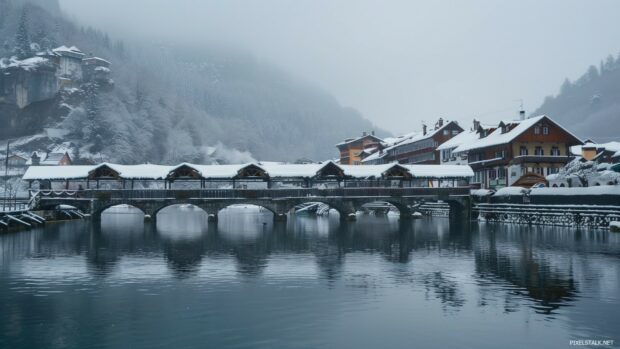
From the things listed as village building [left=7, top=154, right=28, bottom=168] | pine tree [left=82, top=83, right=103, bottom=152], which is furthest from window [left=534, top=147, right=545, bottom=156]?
village building [left=7, top=154, right=28, bottom=168]

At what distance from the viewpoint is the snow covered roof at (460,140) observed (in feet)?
310

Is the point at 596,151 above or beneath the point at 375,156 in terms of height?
beneath

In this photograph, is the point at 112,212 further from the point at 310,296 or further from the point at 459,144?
the point at 310,296

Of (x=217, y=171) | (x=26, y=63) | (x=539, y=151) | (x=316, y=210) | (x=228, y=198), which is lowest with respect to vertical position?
(x=316, y=210)

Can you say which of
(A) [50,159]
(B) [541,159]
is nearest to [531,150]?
(B) [541,159]

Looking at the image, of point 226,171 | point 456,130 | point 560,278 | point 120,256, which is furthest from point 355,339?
point 456,130

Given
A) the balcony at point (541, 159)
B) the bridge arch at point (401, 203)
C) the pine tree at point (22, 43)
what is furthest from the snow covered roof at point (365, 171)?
the pine tree at point (22, 43)

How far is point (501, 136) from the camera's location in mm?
81688

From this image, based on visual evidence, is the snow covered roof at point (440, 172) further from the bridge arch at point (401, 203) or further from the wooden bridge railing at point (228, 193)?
the bridge arch at point (401, 203)

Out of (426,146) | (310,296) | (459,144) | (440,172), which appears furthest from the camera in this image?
(426,146)

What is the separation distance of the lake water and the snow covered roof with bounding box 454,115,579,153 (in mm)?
37099

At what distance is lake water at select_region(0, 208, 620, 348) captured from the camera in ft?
56.1

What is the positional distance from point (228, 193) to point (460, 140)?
49.1 metres

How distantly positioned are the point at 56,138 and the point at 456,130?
12042cm
